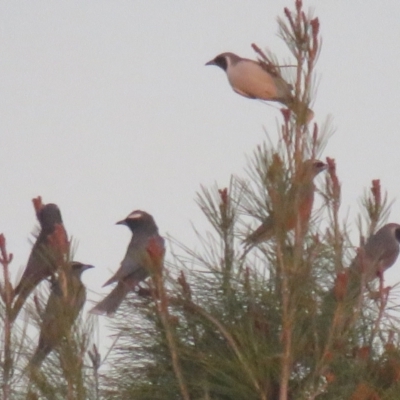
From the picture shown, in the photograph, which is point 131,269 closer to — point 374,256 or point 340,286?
point 374,256

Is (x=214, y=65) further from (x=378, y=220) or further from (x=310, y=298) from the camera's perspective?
(x=310, y=298)

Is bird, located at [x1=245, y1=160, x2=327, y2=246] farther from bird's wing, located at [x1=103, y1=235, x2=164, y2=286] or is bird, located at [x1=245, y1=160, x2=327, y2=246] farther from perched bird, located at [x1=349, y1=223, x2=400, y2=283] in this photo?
bird's wing, located at [x1=103, y1=235, x2=164, y2=286]

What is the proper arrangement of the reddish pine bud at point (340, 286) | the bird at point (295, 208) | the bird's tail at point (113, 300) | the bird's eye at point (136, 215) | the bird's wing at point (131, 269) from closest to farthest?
the reddish pine bud at point (340, 286) → the bird at point (295, 208) → the bird's tail at point (113, 300) → the bird's wing at point (131, 269) → the bird's eye at point (136, 215)

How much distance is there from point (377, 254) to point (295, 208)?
0.68m

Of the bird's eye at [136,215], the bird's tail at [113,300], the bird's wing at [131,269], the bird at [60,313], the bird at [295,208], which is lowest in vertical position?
the bird at [60,313]

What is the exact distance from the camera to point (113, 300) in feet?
14.7

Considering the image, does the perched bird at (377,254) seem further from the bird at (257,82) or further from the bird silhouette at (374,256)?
the bird at (257,82)

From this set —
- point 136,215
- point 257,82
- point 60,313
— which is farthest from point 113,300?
point 136,215

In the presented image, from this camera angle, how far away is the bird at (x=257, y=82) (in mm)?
4213

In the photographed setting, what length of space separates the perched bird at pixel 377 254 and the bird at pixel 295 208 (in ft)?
0.85

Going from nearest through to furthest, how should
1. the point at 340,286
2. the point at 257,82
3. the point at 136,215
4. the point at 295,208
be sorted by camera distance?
the point at 340,286
the point at 295,208
the point at 257,82
the point at 136,215

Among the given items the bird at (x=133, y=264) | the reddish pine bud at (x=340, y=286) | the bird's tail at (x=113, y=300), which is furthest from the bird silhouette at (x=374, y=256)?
the bird's tail at (x=113, y=300)

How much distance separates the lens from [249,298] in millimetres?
4145

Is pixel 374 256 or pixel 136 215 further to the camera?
pixel 136 215
